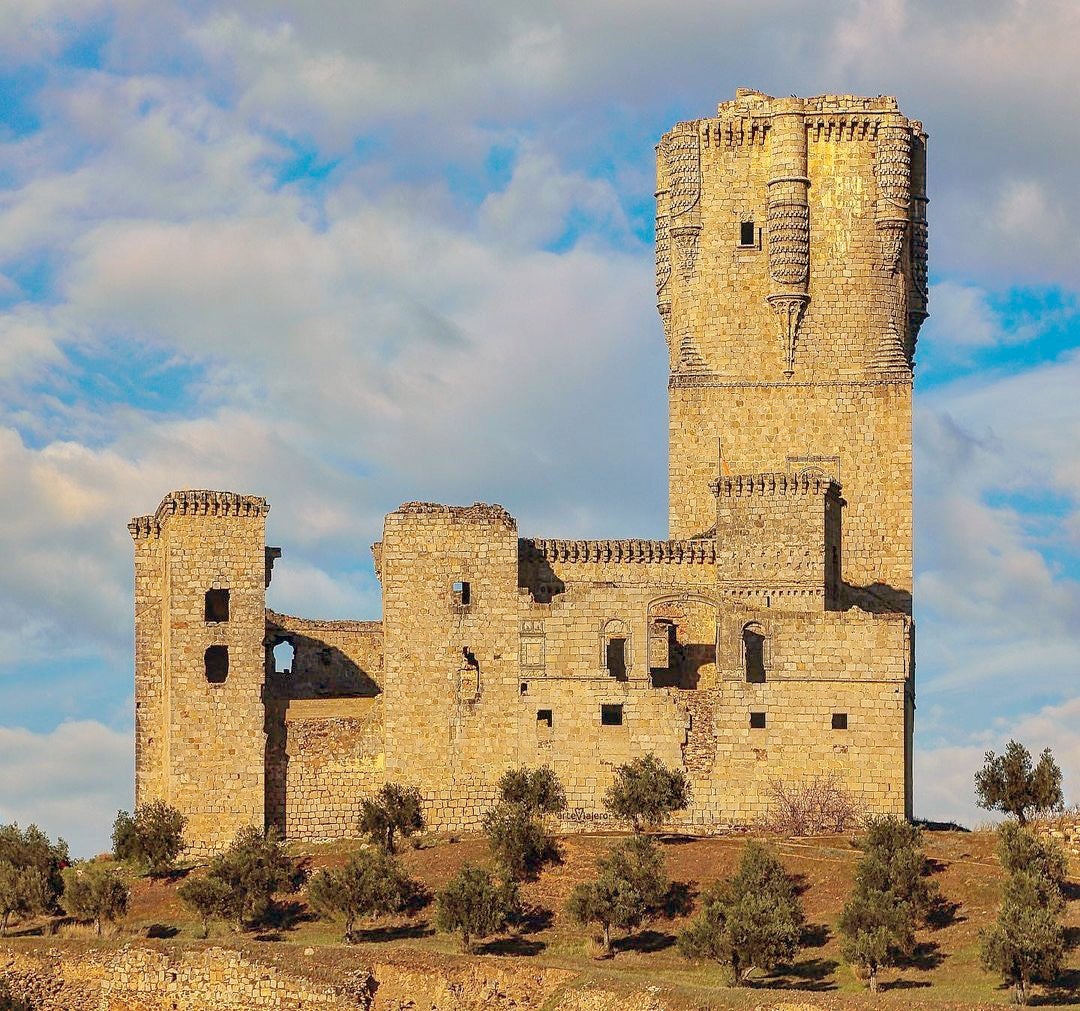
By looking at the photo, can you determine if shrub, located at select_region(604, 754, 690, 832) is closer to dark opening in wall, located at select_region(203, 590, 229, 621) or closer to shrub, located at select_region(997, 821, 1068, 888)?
shrub, located at select_region(997, 821, 1068, 888)

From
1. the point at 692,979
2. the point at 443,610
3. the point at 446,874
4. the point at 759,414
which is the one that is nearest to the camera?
the point at 692,979

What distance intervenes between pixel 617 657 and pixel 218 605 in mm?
10723

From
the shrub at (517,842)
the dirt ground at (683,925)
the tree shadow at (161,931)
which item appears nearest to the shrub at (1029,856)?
the dirt ground at (683,925)

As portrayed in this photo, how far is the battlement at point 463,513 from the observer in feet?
278

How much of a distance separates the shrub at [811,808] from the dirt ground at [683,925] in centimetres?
85

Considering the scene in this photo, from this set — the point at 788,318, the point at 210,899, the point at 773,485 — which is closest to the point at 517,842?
the point at 210,899

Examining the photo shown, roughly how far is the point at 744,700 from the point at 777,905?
1086 centimetres

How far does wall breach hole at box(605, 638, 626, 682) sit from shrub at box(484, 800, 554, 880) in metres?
5.51

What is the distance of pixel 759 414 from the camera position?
9188 centimetres

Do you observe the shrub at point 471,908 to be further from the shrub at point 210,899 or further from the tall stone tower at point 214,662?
the tall stone tower at point 214,662

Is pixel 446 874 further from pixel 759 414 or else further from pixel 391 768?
pixel 759 414

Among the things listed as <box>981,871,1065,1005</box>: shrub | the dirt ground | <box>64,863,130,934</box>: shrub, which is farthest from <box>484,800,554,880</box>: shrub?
<box>981,871,1065,1005</box>: shrub

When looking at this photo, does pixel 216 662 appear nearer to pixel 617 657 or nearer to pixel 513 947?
pixel 617 657

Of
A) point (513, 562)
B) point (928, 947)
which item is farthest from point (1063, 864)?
point (513, 562)
